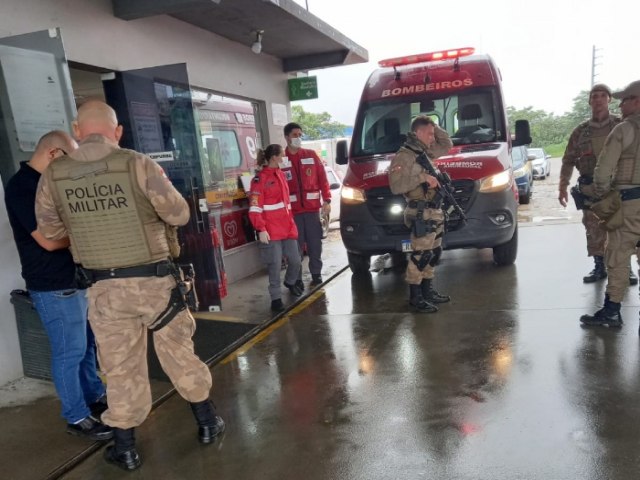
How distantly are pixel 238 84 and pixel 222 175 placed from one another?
1.35 meters

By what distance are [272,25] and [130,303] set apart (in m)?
4.76

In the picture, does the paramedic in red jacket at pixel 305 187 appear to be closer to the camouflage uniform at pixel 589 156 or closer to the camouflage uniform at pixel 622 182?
the camouflage uniform at pixel 589 156

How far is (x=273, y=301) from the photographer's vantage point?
541 cm

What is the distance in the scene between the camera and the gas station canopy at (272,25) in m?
4.78

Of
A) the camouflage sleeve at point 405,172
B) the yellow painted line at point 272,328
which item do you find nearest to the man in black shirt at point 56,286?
the yellow painted line at point 272,328

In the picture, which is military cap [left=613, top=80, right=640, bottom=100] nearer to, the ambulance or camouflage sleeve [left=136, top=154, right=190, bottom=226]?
the ambulance

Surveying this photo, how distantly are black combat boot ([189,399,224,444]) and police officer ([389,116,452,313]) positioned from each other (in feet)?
8.33

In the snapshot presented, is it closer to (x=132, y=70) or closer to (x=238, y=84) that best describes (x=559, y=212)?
(x=238, y=84)

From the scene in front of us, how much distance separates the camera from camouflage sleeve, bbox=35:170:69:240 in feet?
8.43

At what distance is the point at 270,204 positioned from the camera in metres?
5.23

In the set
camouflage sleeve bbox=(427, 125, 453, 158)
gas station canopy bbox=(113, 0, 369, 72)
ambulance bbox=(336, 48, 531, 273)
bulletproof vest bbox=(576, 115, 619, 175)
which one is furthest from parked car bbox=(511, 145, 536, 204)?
camouflage sleeve bbox=(427, 125, 453, 158)

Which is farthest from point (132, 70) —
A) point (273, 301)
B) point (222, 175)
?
point (273, 301)

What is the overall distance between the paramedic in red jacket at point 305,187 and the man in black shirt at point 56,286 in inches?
129

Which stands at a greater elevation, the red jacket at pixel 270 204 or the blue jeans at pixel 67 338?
the red jacket at pixel 270 204
